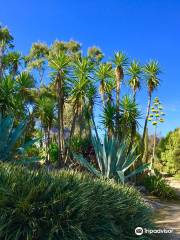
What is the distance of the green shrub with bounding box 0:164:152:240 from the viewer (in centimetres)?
512

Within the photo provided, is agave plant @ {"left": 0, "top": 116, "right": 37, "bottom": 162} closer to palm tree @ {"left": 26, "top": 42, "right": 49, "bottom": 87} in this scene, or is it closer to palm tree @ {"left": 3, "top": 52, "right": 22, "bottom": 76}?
palm tree @ {"left": 3, "top": 52, "right": 22, "bottom": 76}

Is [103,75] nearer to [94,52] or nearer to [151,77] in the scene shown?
[151,77]

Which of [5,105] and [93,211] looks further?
[5,105]

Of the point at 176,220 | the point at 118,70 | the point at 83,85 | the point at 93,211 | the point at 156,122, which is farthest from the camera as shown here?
the point at 156,122

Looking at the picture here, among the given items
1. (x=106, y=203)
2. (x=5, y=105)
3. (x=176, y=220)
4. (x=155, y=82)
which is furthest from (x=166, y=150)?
(x=106, y=203)

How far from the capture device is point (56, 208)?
211 inches

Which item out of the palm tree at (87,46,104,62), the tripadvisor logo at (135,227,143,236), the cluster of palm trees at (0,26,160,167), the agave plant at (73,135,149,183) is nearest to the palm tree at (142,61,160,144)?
the cluster of palm trees at (0,26,160,167)

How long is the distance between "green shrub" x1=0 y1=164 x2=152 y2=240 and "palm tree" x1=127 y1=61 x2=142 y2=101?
519 inches

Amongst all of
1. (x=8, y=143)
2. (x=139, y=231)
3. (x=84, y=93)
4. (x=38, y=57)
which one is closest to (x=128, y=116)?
(x=84, y=93)

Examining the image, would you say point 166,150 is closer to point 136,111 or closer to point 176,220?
point 136,111

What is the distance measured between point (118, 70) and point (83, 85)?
2.46 meters

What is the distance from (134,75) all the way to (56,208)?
14350mm

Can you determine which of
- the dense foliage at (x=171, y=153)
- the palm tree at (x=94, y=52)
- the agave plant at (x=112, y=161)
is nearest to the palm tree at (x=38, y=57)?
the palm tree at (x=94, y=52)

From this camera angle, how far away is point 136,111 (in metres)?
17.5
